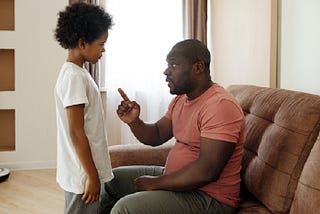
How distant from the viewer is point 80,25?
1733 mm

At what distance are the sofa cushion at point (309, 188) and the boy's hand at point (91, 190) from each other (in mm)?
730

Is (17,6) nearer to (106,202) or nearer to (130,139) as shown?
(130,139)

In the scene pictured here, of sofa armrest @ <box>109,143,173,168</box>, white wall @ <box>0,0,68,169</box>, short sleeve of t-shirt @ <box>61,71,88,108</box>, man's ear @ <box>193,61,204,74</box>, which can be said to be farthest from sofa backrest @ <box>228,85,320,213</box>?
white wall @ <box>0,0,68,169</box>

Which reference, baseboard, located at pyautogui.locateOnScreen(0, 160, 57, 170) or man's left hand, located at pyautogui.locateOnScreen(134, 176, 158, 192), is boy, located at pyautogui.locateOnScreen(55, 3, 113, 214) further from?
baseboard, located at pyautogui.locateOnScreen(0, 160, 57, 170)

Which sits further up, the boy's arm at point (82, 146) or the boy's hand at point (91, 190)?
the boy's arm at point (82, 146)

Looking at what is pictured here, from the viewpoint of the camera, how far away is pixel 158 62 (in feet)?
13.7

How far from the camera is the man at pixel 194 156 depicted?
1636mm

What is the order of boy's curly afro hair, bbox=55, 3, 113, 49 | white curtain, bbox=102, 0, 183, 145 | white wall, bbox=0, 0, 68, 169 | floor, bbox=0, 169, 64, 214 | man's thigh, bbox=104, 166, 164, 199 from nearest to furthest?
boy's curly afro hair, bbox=55, 3, 113, 49
man's thigh, bbox=104, 166, 164, 199
floor, bbox=0, 169, 64, 214
white wall, bbox=0, 0, 68, 169
white curtain, bbox=102, 0, 183, 145

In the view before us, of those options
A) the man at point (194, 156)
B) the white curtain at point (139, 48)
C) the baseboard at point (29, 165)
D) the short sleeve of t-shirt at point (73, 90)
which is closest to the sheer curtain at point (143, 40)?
the white curtain at point (139, 48)

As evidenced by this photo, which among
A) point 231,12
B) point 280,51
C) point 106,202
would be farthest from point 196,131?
point 231,12

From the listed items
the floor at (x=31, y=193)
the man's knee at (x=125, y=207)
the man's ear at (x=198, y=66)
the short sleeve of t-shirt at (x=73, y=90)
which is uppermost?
the man's ear at (x=198, y=66)

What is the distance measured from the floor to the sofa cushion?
1.80 meters

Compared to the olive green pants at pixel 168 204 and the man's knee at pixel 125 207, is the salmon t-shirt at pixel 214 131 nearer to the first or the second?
the olive green pants at pixel 168 204

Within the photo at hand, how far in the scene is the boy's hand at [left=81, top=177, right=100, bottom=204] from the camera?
168cm
